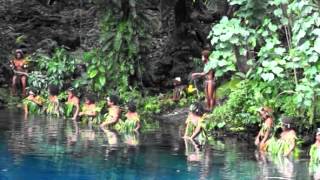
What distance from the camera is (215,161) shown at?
935cm

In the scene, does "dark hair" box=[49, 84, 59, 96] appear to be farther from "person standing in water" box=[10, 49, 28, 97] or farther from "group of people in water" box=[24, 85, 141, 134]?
"person standing in water" box=[10, 49, 28, 97]

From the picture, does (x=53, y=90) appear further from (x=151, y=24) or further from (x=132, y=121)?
(x=132, y=121)

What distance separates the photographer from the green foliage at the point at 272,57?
9930mm

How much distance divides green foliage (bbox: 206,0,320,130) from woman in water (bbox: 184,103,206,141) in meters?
0.63

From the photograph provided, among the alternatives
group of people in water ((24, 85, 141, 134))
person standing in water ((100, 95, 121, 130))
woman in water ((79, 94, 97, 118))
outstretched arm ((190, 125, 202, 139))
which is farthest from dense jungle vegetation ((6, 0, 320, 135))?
person standing in water ((100, 95, 121, 130))

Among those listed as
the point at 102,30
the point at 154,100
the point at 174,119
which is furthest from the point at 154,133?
the point at 102,30

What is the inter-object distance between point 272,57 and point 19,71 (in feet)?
26.9

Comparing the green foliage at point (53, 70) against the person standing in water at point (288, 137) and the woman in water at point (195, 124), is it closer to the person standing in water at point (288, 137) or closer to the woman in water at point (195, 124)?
the woman in water at point (195, 124)

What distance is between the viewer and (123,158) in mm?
9352

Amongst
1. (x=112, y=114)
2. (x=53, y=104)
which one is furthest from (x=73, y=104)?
(x=112, y=114)

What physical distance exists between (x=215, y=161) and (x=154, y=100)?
5.95m

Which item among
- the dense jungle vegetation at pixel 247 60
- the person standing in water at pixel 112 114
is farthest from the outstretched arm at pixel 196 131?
the person standing in water at pixel 112 114

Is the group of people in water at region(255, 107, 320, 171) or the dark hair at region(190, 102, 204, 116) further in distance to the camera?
the dark hair at region(190, 102, 204, 116)

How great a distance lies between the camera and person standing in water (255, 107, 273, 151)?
416 inches
